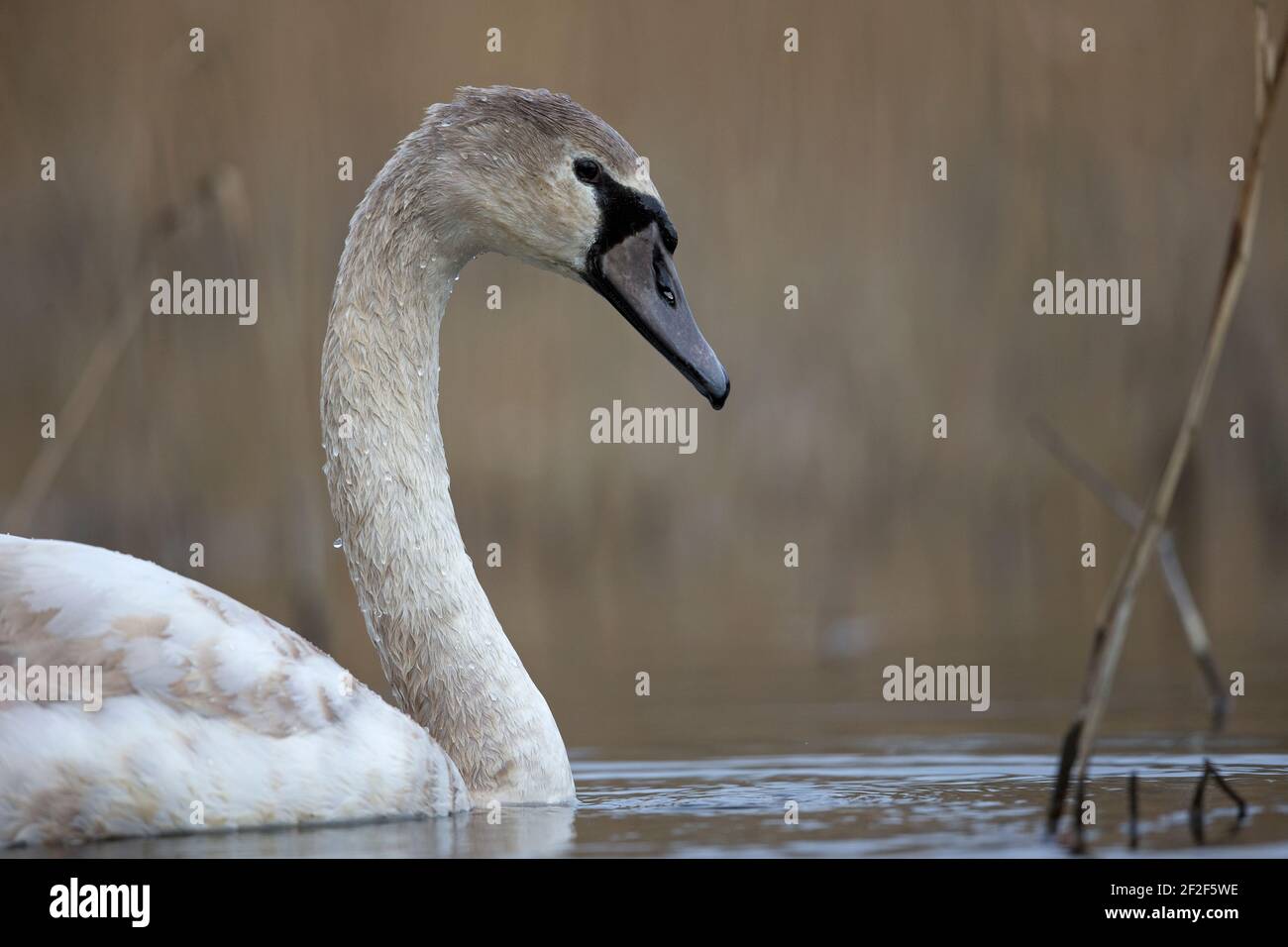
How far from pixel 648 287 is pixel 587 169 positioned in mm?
355

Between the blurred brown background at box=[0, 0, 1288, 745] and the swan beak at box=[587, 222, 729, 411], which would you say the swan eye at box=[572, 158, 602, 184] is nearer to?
the swan beak at box=[587, 222, 729, 411]

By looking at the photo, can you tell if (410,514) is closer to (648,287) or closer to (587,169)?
(648,287)

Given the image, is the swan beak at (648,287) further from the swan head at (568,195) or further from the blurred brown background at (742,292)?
the blurred brown background at (742,292)

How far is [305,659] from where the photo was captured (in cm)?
481

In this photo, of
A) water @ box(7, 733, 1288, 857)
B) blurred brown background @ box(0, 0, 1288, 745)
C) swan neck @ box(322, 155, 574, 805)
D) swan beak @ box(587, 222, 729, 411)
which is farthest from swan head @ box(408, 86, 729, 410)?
blurred brown background @ box(0, 0, 1288, 745)

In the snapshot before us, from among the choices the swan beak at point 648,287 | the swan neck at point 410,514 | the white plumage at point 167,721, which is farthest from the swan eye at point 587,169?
the white plumage at point 167,721

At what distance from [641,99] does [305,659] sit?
26.6 feet

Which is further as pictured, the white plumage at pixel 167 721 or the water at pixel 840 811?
the white plumage at pixel 167 721

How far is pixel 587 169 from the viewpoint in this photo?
560 centimetres

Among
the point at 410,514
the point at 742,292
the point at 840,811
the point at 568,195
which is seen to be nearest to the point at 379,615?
the point at 410,514

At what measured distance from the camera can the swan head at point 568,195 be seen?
5.58 m

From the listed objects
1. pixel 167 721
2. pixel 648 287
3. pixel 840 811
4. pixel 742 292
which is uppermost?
pixel 742 292

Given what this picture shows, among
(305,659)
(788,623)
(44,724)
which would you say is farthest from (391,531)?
(788,623)
